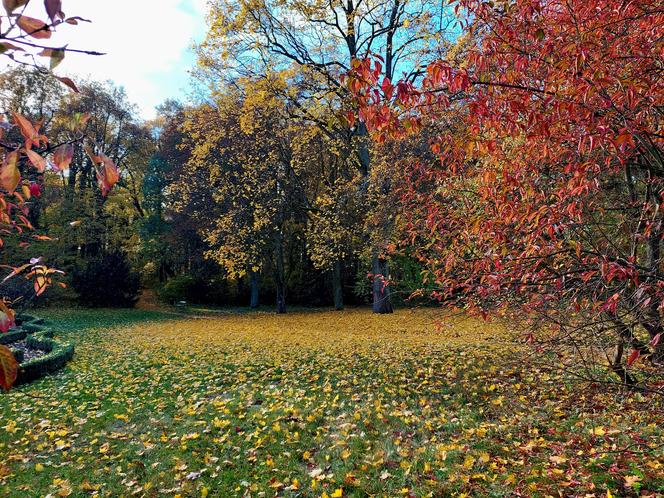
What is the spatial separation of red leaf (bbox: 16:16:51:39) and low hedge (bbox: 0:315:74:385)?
19.5 ft

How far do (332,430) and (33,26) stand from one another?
4465 millimetres

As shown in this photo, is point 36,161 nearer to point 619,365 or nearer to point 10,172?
point 10,172

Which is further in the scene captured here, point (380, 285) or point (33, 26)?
point (380, 285)

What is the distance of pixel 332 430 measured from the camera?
4660mm

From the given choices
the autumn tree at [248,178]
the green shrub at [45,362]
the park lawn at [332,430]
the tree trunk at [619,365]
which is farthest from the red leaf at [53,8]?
the autumn tree at [248,178]

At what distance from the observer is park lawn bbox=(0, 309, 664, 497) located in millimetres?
3492

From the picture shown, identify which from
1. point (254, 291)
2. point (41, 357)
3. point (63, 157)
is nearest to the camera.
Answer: point (63, 157)

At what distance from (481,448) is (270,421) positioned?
7.59ft

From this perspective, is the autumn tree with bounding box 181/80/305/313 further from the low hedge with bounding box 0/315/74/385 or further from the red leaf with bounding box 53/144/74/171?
the red leaf with bounding box 53/144/74/171

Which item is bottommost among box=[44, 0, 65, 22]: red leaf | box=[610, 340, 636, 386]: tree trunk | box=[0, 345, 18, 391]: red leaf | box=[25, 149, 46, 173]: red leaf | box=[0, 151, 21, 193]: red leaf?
box=[610, 340, 636, 386]: tree trunk

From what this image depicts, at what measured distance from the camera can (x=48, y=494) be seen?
11.8 feet

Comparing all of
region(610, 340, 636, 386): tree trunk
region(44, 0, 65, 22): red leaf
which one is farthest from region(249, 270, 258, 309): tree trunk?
Result: region(44, 0, 65, 22): red leaf

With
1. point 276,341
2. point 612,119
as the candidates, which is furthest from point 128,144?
point 612,119

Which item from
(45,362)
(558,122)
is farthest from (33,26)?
(45,362)
